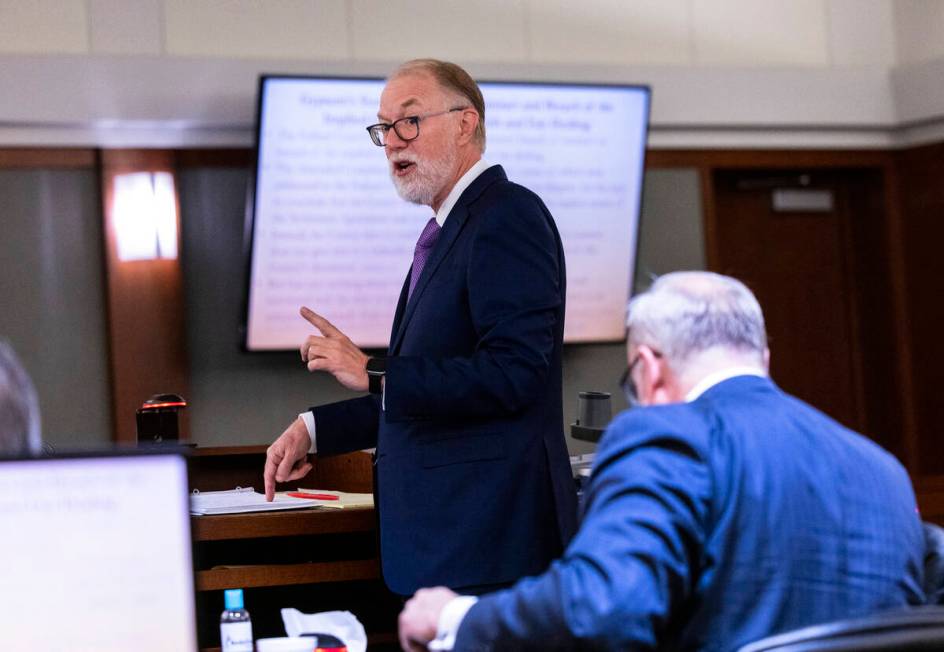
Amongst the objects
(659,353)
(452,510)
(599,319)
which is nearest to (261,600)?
(452,510)

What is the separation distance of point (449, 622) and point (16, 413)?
0.52 metres

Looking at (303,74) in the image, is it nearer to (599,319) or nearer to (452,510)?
(599,319)

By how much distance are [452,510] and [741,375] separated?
78 cm

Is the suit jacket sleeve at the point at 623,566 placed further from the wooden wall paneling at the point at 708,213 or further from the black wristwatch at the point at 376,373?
the wooden wall paneling at the point at 708,213

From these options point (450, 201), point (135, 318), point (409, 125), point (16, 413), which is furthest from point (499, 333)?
point (135, 318)

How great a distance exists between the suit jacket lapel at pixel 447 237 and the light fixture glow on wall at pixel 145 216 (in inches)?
102

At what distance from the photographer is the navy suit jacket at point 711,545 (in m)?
1.29

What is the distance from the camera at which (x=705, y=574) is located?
53.2 inches

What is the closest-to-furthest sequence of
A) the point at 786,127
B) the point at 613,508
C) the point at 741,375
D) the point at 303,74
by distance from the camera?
the point at 613,508, the point at 741,375, the point at 303,74, the point at 786,127

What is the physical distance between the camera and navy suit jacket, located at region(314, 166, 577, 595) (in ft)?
6.84

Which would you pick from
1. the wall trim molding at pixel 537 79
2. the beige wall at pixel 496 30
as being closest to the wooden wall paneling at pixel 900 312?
the wall trim molding at pixel 537 79

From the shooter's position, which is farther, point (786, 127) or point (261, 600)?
point (786, 127)

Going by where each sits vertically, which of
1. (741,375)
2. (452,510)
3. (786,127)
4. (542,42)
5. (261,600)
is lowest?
(261,600)

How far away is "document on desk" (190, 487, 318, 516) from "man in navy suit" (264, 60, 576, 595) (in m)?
0.15
